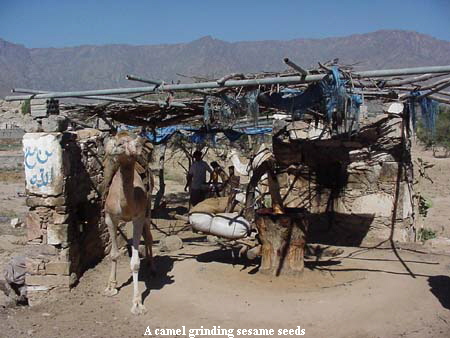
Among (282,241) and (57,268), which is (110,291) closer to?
(57,268)

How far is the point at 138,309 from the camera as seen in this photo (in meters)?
6.91

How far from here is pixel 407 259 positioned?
9.47 metres

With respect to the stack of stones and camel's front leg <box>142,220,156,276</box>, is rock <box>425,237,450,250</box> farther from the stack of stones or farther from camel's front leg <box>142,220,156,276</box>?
the stack of stones

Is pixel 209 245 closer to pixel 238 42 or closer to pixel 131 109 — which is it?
pixel 131 109

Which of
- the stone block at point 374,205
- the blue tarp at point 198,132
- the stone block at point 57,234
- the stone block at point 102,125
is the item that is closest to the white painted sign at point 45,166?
the stone block at point 57,234

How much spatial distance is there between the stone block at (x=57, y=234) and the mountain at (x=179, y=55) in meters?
111

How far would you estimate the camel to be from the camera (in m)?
6.53

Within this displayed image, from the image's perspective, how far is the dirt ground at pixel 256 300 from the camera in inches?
254

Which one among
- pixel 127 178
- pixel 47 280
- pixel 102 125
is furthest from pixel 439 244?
pixel 102 125

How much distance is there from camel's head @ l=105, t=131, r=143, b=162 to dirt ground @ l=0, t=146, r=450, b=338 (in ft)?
6.86

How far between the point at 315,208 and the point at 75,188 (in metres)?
5.75

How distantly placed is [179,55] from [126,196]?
15517 cm

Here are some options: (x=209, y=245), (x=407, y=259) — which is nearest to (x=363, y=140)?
(x=407, y=259)

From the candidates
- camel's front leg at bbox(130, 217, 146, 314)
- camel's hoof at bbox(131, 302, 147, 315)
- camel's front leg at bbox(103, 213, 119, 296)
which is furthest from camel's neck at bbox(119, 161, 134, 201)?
camel's hoof at bbox(131, 302, 147, 315)
